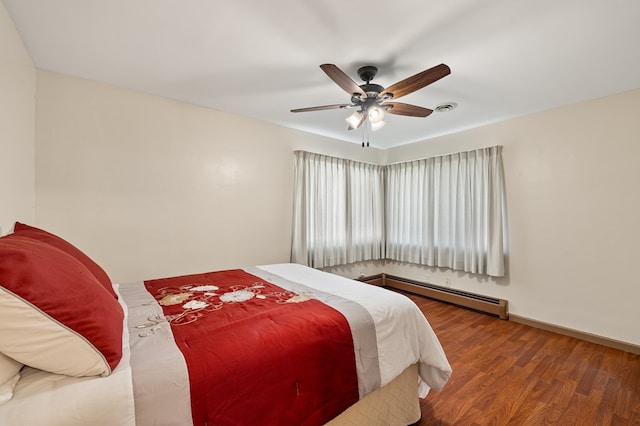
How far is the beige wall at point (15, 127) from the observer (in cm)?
164

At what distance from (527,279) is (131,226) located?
14.1 ft

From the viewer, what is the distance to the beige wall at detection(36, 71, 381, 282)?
2338 millimetres

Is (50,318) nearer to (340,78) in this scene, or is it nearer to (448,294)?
(340,78)

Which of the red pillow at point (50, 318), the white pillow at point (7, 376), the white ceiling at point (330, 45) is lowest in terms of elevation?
the white pillow at point (7, 376)

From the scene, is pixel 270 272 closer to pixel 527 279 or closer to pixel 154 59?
pixel 154 59

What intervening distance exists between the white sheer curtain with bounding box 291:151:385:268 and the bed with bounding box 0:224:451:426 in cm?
181

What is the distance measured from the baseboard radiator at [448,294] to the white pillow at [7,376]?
4.03m

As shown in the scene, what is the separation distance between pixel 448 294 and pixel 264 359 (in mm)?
3425

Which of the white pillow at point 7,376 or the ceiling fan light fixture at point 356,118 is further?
the ceiling fan light fixture at point 356,118

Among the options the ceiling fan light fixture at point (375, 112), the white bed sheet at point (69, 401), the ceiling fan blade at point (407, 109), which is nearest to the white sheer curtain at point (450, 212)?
the ceiling fan blade at point (407, 109)

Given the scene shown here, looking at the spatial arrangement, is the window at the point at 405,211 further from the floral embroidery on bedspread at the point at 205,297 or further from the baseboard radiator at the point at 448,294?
the floral embroidery on bedspread at the point at 205,297

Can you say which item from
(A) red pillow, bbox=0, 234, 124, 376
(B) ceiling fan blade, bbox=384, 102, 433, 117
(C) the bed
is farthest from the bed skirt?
(B) ceiling fan blade, bbox=384, 102, 433, 117

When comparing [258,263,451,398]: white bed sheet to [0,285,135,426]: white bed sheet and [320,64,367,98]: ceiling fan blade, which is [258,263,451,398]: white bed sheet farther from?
[320,64,367,98]: ceiling fan blade

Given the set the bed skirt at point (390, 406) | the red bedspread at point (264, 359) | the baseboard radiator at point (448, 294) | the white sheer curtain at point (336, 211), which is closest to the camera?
the red bedspread at point (264, 359)
